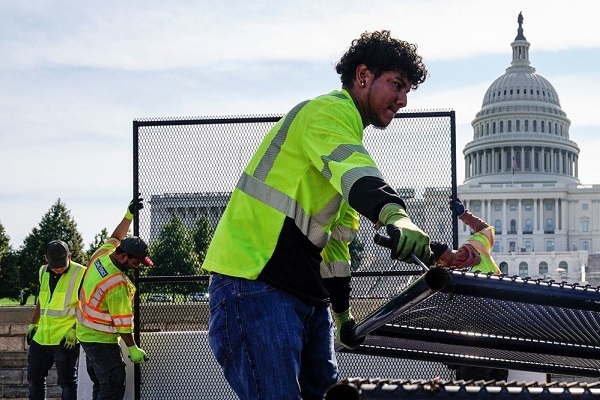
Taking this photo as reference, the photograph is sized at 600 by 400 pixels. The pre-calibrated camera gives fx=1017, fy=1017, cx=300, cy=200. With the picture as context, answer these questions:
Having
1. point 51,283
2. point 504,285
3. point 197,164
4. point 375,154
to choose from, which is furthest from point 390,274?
point 504,285

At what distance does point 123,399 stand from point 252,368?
5.37 m

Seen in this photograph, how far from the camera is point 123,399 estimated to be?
25.4 feet

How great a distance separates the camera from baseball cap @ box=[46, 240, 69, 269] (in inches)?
345

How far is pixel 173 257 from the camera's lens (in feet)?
24.8

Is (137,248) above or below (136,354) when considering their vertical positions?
above

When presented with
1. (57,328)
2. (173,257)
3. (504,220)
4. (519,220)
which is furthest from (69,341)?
(519,220)

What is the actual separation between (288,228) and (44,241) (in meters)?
58.9

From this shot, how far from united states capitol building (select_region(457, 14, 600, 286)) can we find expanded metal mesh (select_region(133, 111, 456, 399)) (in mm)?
102331

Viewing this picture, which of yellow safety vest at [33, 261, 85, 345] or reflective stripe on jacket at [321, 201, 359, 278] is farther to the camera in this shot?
yellow safety vest at [33, 261, 85, 345]

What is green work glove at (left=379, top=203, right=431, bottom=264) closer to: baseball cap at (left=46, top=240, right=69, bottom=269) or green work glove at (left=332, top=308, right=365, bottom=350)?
green work glove at (left=332, top=308, right=365, bottom=350)

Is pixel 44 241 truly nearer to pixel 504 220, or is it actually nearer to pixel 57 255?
pixel 57 255

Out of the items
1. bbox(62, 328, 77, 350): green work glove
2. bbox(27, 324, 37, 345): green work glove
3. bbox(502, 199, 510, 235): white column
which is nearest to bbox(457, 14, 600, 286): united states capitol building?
bbox(502, 199, 510, 235): white column

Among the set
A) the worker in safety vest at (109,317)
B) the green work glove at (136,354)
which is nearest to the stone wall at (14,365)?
the worker in safety vest at (109,317)

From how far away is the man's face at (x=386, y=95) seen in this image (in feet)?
9.23
